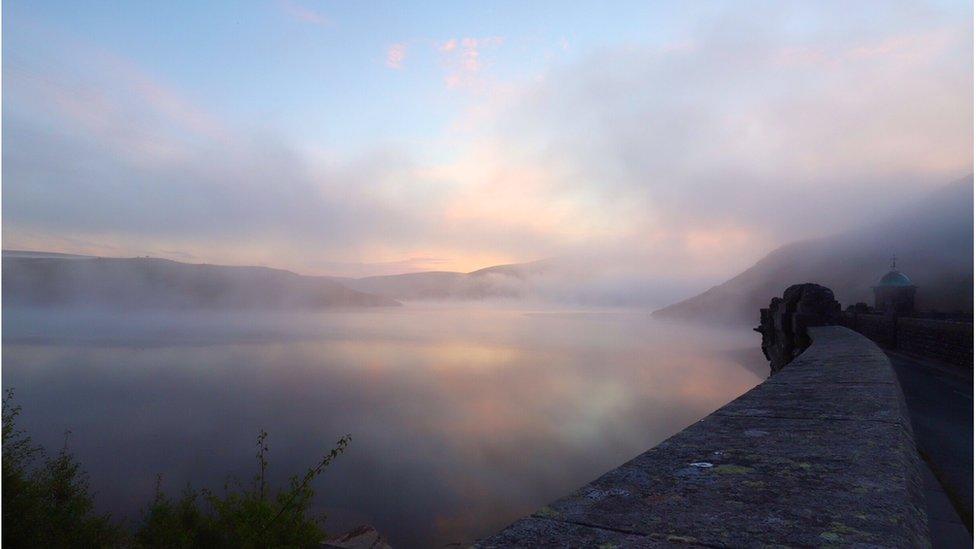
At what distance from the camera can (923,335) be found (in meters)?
12.9

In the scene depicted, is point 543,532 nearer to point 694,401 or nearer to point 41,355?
point 694,401

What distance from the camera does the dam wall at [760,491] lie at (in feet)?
6.12

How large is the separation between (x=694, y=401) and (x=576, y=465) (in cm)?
3977

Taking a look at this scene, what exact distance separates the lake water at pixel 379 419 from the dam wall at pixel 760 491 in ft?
123

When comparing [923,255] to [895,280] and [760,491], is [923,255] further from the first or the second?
[760,491]

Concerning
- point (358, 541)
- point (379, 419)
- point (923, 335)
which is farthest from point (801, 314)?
point (379, 419)

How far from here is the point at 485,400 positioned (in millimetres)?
89500

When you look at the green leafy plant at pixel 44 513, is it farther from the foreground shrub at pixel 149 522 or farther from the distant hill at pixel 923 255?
the distant hill at pixel 923 255

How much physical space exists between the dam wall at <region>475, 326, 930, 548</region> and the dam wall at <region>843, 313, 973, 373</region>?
1002 centimetres

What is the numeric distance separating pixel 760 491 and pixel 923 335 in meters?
14.6

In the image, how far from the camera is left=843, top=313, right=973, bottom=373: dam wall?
10.7m

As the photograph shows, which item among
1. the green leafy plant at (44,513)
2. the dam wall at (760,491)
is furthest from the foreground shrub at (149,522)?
the dam wall at (760,491)

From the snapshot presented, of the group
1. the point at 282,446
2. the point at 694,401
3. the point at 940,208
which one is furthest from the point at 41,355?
the point at 940,208

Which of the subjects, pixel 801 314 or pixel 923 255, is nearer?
pixel 801 314
